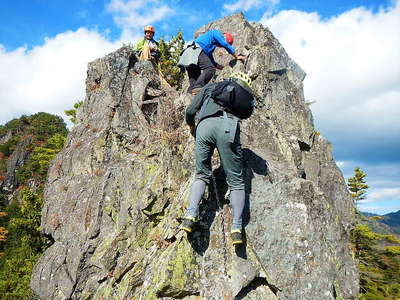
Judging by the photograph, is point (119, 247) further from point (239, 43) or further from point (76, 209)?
point (239, 43)

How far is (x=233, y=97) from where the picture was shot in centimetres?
608

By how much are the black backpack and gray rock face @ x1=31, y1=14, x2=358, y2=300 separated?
142 cm

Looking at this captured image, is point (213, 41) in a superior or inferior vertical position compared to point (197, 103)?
superior

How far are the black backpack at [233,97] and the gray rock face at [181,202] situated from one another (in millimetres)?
1418

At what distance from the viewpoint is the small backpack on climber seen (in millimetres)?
6082

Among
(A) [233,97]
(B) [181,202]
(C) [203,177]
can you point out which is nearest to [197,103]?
(A) [233,97]

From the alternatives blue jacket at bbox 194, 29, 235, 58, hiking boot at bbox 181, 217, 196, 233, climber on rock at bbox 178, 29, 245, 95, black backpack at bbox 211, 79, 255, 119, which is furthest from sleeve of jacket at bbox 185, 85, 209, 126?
blue jacket at bbox 194, 29, 235, 58

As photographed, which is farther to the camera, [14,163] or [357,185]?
[14,163]

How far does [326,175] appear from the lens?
45.8ft

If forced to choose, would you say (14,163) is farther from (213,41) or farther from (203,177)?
(203,177)

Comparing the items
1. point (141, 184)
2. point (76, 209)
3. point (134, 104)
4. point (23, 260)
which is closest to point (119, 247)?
point (141, 184)

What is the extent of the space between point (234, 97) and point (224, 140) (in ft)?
2.80

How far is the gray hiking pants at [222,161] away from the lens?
229 inches

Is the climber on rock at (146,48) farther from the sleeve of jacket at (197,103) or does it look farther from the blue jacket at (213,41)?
the sleeve of jacket at (197,103)
